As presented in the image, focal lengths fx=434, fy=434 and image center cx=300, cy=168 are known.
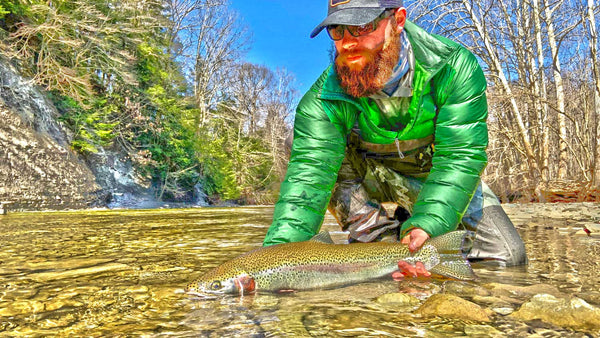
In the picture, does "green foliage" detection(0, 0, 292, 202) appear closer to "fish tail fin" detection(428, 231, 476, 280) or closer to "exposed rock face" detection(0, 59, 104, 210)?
"exposed rock face" detection(0, 59, 104, 210)

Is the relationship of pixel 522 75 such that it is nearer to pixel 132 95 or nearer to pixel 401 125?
pixel 401 125

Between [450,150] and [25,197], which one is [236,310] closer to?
[450,150]

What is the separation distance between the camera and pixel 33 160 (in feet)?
41.8

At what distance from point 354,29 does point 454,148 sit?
93cm

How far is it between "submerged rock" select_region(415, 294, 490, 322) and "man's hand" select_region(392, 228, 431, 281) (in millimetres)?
551

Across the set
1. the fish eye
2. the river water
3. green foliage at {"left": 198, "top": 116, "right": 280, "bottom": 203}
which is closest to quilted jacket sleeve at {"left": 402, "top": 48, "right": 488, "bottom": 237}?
the river water

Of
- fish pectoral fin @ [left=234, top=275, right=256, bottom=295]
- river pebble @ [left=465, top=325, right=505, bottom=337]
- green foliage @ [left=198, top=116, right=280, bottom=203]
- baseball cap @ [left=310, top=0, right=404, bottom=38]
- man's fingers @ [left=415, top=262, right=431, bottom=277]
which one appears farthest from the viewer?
green foliage @ [left=198, top=116, right=280, bottom=203]

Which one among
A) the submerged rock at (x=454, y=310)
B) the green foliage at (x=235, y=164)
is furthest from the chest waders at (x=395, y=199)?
the green foliage at (x=235, y=164)

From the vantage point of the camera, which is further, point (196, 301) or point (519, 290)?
point (519, 290)

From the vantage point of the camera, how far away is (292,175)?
279 cm

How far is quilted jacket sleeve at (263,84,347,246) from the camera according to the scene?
2619mm

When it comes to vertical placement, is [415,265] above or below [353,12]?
below

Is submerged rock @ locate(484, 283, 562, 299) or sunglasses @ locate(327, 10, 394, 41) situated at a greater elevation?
sunglasses @ locate(327, 10, 394, 41)

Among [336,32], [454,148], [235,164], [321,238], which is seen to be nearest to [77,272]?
[321,238]
